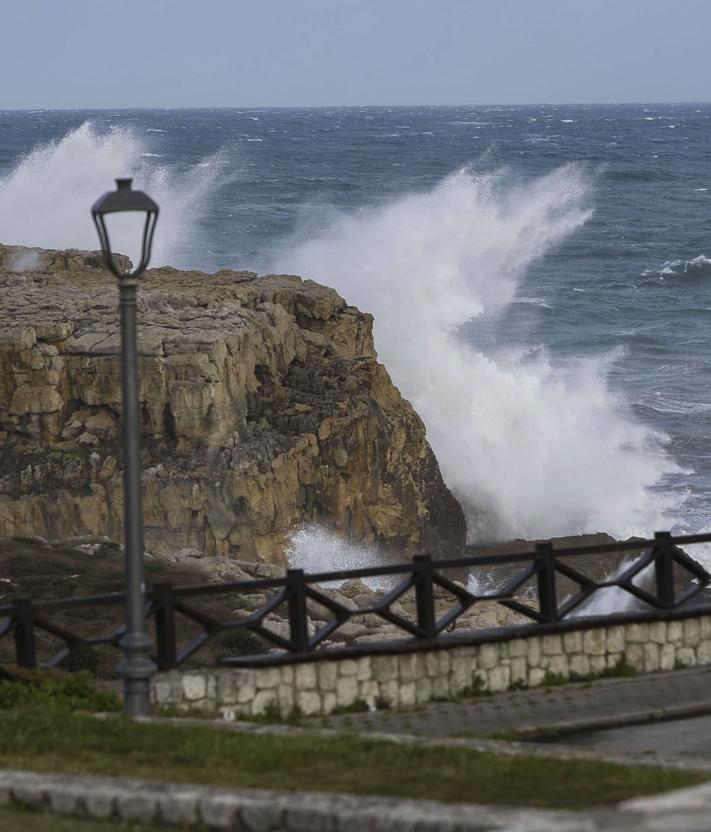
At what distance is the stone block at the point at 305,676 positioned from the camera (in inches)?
466

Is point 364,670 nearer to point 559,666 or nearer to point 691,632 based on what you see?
point 559,666

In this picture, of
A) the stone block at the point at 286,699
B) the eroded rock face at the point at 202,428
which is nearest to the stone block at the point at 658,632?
the stone block at the point at 286,699

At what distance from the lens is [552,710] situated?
12.1 meters

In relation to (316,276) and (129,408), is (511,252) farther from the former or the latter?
(129,408)

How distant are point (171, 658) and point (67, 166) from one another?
1926 inches

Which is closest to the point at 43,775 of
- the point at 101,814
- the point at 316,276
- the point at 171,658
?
the point at 101,814

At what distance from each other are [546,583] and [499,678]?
0.79 m

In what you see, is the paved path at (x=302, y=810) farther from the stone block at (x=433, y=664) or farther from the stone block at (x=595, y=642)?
the stone block at (x=595, y=642)

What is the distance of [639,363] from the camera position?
4700 cm

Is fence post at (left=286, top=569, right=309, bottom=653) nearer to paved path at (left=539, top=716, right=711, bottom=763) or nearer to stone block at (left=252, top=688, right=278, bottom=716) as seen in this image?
stone block at (left=252, top=688, right=278, bottom=716)

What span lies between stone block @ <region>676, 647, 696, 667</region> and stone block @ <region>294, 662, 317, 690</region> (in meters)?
3.18

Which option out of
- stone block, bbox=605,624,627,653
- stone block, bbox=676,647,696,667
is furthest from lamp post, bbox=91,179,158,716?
stone block, bbox=676,647,696,667

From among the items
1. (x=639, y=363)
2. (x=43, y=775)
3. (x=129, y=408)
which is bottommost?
(x=639, y=363)

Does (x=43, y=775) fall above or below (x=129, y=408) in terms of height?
below
